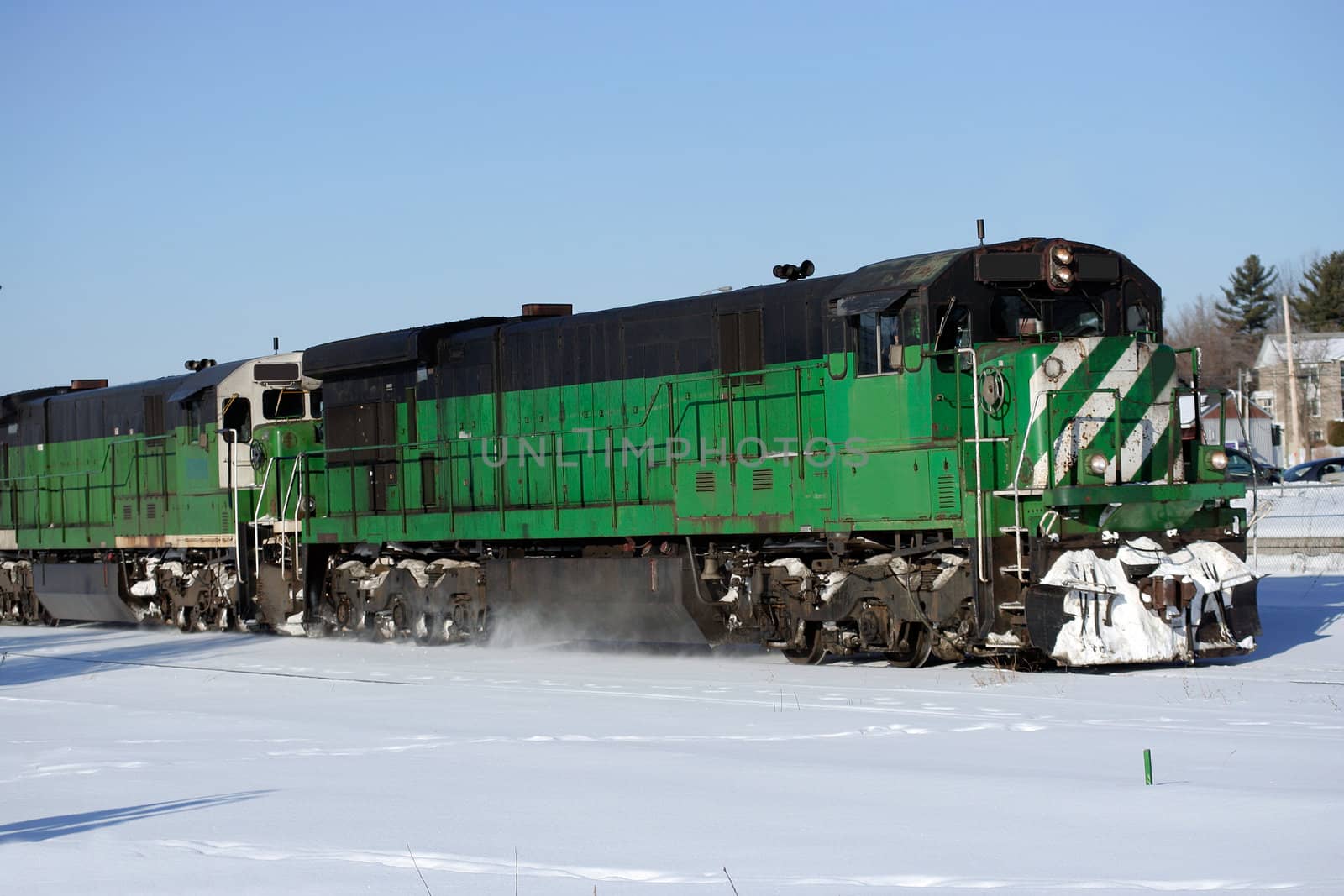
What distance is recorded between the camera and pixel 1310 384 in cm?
6359

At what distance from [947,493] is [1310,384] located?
189ft

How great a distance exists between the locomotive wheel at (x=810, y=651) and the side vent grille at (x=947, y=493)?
1.88m

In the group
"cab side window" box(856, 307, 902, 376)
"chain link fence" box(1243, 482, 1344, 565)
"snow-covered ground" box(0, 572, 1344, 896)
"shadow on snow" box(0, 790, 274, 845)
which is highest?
"cab side window" box(856, 307, 902, 376)

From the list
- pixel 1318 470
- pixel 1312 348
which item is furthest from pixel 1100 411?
pixel 1312 348

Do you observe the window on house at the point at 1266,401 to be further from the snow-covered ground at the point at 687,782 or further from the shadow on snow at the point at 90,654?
the snow-covered ground at the point at 687,782

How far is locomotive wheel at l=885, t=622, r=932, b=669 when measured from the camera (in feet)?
39.1

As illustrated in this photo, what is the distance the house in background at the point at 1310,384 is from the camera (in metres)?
62.6

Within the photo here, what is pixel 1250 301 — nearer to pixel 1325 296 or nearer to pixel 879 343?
pixel 1325 296

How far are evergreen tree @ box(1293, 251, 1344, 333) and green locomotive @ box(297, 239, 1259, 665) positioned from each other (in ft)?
242

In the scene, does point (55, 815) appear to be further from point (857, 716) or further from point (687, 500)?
point (687, 500)

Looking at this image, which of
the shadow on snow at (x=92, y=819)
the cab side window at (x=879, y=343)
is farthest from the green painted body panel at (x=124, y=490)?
the shadow on snow at (x=92, y=819)

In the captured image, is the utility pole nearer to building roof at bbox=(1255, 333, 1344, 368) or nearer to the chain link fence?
building roof at bbox=(1255, 333, 1344, 368)

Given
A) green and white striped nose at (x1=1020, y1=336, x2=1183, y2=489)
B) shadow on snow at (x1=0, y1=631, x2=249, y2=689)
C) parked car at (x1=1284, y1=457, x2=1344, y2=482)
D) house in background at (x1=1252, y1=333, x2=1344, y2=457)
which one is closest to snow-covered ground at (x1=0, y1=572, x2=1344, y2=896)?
green and white striped nose at (x1=1020, y1=336, x2=1183, y2=489)

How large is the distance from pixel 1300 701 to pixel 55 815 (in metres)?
6.98
